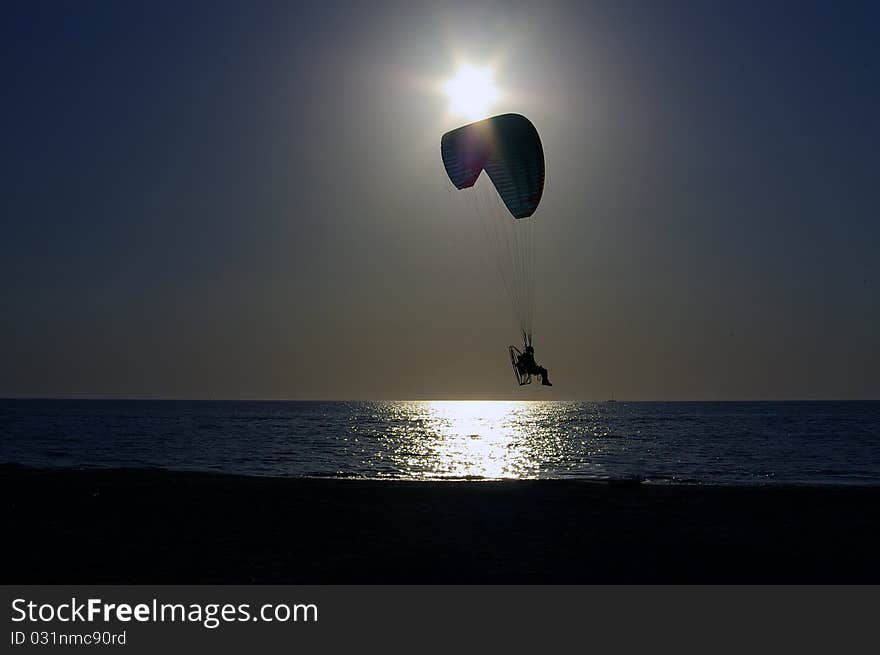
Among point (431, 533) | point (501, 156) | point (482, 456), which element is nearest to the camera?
point (431, 533)

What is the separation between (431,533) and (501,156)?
12028 mm

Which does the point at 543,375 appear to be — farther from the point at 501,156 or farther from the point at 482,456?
the point at 482,456

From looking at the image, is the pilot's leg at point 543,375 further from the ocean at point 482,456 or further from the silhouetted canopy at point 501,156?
the ocean at point 482,456

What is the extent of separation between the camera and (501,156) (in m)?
23.8

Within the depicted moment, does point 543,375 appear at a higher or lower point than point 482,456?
lower

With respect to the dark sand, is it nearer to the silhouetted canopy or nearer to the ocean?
the silhouetted canopy

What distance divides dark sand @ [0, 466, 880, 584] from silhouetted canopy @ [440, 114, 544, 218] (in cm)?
846

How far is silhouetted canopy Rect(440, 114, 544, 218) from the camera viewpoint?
77.4 ft

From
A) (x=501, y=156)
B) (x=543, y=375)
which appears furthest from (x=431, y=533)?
(x=501, y=156)

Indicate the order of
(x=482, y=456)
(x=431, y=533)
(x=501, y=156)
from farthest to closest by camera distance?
(x=482, y=456) < (x=501, y=156) < (x=431, y=533)

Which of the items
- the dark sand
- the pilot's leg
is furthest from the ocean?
the dark sand

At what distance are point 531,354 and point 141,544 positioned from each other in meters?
13.0
